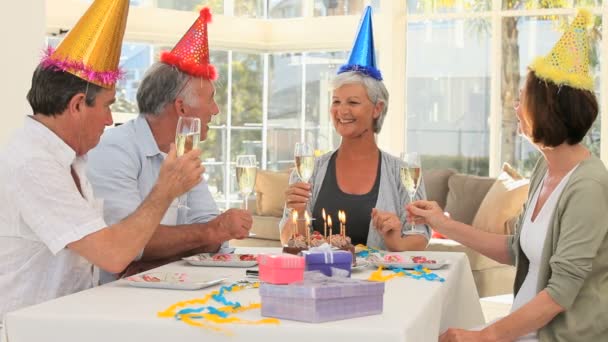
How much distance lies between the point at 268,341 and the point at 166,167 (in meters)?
0.68

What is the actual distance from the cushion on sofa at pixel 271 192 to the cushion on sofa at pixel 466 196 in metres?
1.48

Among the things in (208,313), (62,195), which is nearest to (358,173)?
(62,195)

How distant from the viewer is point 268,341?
1.85 metres

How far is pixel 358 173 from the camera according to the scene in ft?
12.0

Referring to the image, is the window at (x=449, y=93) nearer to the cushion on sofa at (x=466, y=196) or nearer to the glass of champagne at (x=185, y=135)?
the cushion on sofa at (x=466, y=196)

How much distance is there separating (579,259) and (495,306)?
15.7 ft

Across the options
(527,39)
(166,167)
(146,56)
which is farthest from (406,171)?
(146,56)

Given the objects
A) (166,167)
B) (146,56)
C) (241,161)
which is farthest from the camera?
(146,56)

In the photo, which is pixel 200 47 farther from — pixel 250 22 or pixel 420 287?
pixel 250 22

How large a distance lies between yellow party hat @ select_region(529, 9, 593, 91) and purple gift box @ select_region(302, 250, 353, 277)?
2.31 feet

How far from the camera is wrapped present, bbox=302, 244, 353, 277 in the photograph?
7.64 feet

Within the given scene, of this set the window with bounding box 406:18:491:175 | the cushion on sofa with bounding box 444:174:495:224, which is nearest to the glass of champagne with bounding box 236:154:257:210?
the cushion on sofa with bounding box 444:174:495:224

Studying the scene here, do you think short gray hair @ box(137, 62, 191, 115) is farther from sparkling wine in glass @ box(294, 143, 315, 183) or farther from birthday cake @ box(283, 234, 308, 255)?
birthday cake @ box(283, 234, 308, 255)

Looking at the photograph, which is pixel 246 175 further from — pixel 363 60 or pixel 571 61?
pixel 363 60
